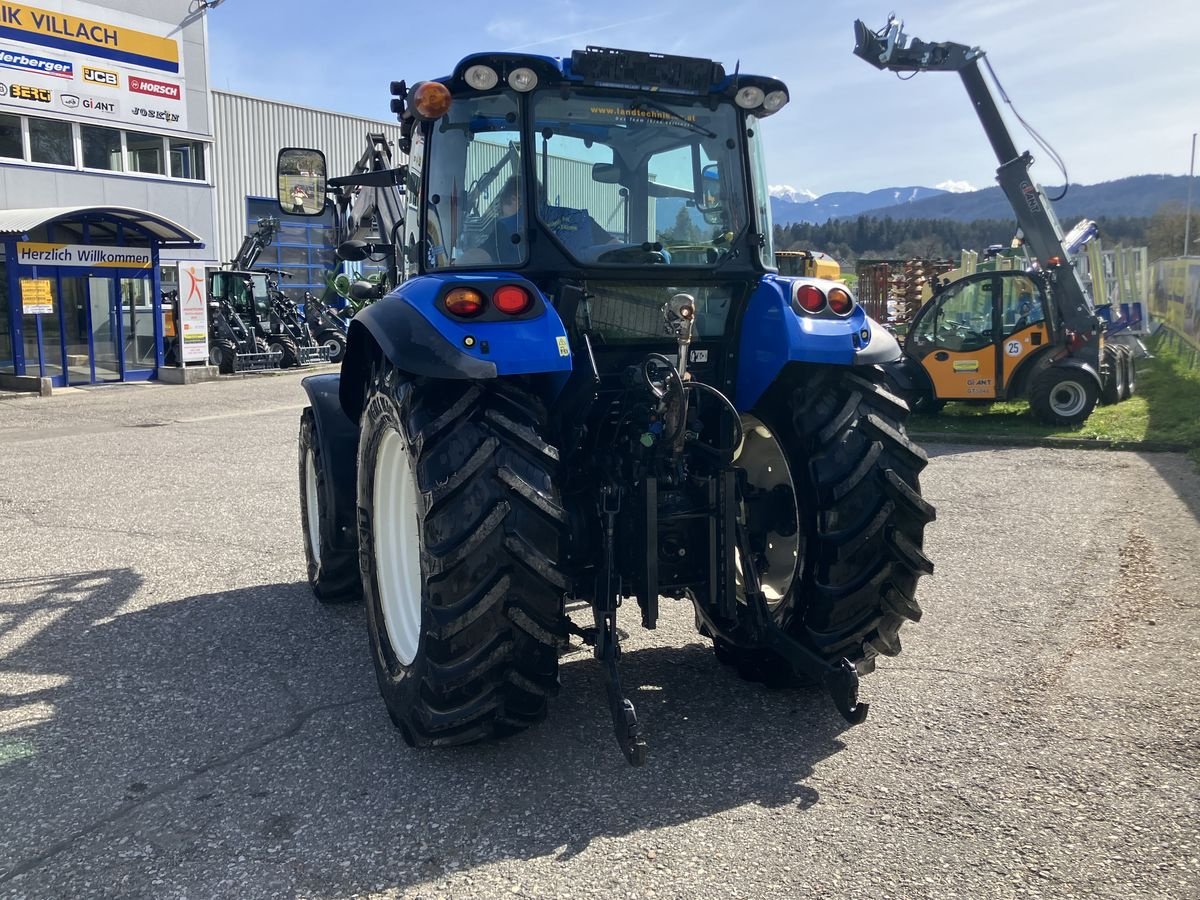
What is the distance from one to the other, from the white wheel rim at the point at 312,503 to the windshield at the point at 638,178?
2.55 m

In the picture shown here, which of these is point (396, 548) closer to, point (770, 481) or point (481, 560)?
point (481, 560)

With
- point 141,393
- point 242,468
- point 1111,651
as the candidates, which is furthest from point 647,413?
point 141,393

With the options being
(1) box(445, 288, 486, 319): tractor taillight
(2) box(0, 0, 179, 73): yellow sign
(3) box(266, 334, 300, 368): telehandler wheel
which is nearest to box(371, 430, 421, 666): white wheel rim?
(1) box(445, 288, 486, 319): tractor taillight

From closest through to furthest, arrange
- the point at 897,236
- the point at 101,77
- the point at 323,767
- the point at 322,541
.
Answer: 1. the point at 323,767
2. the point at 322,541
3. the point at 101,77
4. the point at 897,236

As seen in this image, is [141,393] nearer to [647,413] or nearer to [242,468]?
[242,468]

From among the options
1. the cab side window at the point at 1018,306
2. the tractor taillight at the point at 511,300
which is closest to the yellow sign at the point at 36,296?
the cab side window at the point at 1018,306

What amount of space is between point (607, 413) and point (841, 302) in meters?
1.06

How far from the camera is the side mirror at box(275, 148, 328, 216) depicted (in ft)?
16.7

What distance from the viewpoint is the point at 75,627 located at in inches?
203

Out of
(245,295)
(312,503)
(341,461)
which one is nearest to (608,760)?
(341,461)

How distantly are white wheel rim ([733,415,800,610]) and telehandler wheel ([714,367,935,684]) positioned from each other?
23 centimetres

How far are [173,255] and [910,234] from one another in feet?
192

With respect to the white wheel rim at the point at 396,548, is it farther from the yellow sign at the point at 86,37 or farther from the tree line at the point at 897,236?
the tree line at the point at 897,236

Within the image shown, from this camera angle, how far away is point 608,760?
361 cm
